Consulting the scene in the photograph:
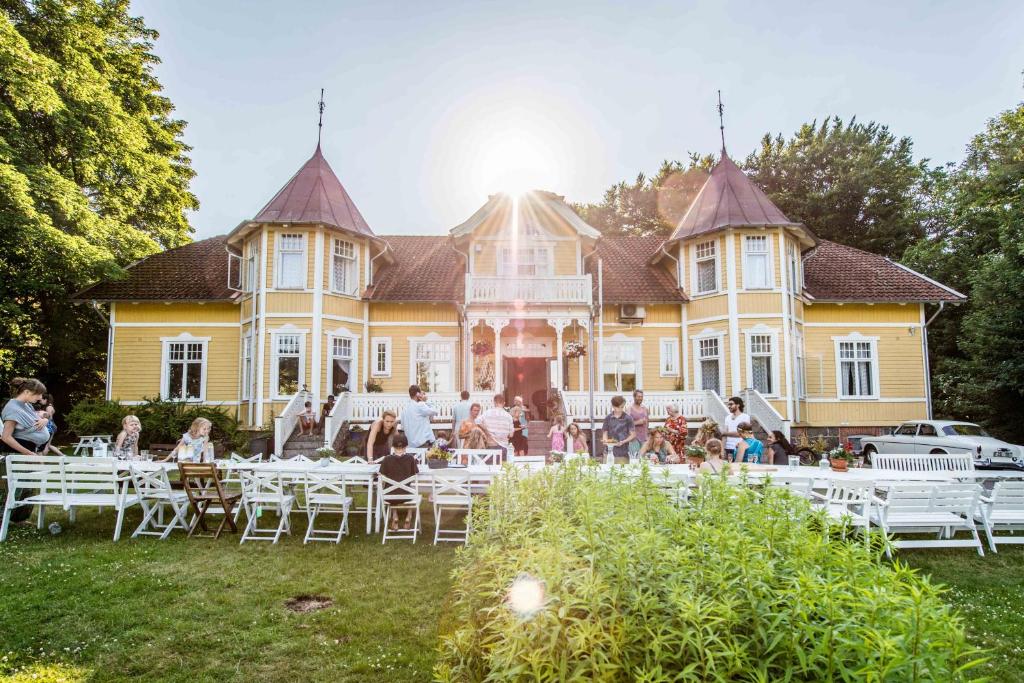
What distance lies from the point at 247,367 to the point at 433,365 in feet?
19.0

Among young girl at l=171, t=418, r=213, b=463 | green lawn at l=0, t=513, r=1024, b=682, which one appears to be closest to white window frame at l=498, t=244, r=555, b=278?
young girl at l=171, t=418, r=213, b=463

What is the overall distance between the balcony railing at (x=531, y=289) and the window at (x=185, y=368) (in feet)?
29.8

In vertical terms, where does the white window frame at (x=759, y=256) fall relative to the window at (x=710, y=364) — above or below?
above

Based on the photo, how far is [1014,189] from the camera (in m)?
21.1

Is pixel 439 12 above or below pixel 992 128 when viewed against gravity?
below

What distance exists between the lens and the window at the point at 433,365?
1888 cm

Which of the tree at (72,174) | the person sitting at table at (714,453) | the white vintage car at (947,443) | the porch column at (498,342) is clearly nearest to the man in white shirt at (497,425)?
the person sitting at table at (714,453)

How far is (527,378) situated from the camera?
64.5ft

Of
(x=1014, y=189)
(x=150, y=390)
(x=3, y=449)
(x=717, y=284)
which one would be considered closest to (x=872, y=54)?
(x=717, y=284)

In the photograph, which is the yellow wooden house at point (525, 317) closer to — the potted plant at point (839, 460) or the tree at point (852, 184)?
the potted plant at point (839, 460)

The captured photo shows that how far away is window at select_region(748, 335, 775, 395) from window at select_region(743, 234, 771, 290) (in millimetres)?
1632

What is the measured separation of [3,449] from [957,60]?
23742mm

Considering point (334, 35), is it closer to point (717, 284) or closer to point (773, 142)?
point (717, 284)

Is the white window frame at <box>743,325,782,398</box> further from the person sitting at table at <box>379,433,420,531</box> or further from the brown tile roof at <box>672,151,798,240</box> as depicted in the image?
the person sitting at table at <box>379,433,420,531</box>
